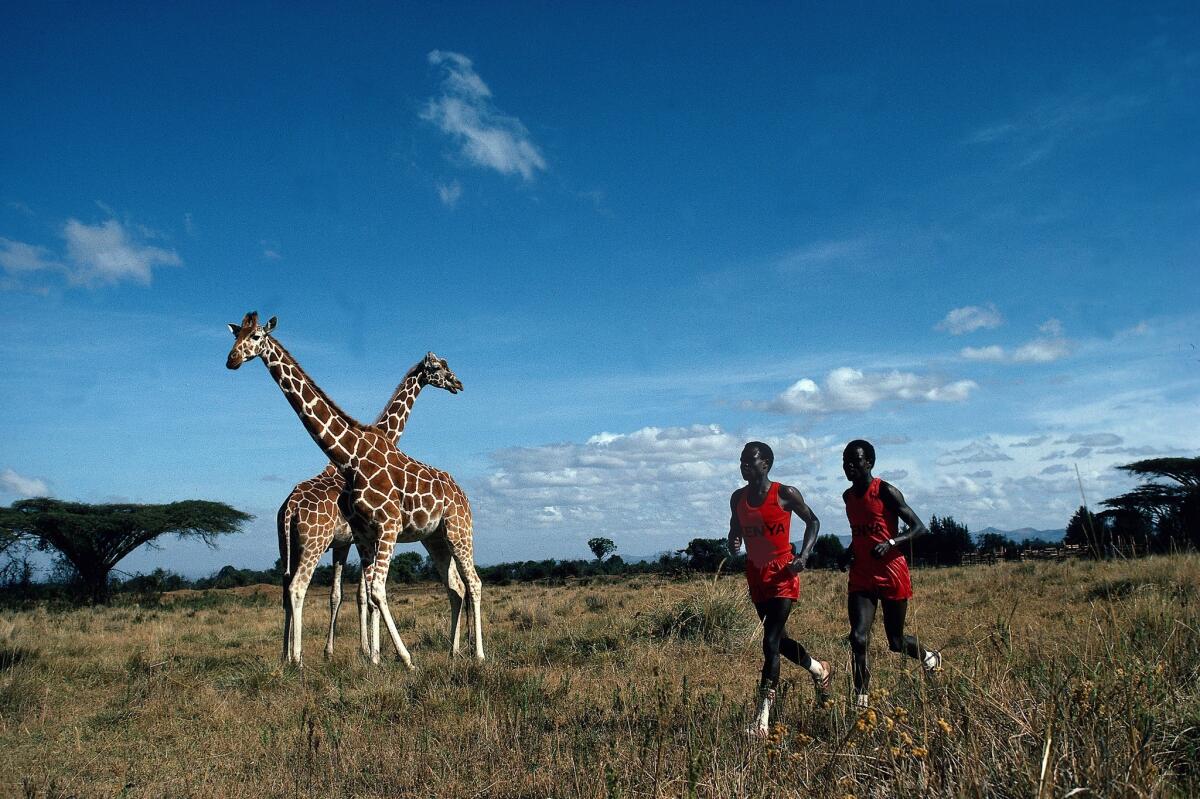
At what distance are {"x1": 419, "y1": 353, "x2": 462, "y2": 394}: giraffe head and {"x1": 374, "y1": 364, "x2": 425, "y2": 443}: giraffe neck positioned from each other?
61 mm

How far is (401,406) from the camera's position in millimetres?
11461

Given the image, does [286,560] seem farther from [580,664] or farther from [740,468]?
[740,468]

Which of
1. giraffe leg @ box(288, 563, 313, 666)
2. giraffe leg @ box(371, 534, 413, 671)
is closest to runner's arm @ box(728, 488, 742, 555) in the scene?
giraffe leg @ box(371, 534, 413, 671)

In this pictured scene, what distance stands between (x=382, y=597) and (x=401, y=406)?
10.7ft

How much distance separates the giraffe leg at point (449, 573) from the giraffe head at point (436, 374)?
89.8 inches

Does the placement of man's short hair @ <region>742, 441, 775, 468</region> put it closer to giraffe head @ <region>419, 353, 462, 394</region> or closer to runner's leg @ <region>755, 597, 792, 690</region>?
runner's leg @ <region>755, 597, 792, 690</region>

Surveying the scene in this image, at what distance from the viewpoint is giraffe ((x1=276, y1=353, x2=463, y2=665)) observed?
1030cm

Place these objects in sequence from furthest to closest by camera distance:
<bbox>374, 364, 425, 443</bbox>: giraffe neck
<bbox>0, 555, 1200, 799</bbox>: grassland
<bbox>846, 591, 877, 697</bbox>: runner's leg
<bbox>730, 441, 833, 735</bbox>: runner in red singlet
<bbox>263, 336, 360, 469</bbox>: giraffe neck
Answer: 1. <bbox>374, 364, 425, 443</bbox>: giraffe neck
2. <bbox>263, 336, 360, 469</bbox>: giraffe neck
3. <bbox>730, 441, 833, 735</bbox>: runner in red singlet
4. <bbox>846, 591, 877, 697</bbox>: runner's leg
5. <bbox>0, 555, 1200, 799</bbox>: grassland

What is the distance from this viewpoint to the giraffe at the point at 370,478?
9.23 meters

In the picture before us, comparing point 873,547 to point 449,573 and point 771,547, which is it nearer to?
point 771,547

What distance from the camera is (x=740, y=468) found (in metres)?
5.84

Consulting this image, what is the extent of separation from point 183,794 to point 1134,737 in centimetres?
493

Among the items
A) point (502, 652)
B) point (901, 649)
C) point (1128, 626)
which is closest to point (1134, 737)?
point (901, 649)

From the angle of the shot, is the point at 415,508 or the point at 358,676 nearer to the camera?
the point at 358,676
